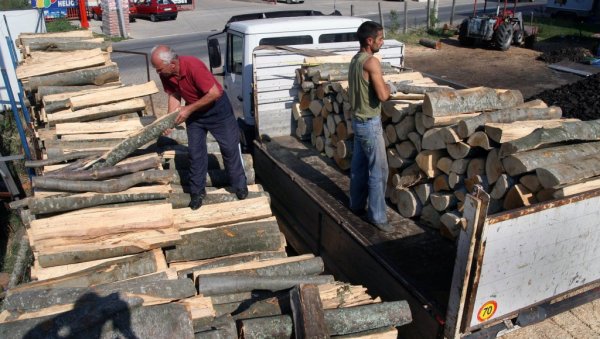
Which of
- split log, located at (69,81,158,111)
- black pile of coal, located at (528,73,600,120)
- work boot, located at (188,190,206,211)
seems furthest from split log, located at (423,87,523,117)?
black pile of coal, located at (528,73,600,120)

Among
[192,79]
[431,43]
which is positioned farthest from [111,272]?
[431,43]

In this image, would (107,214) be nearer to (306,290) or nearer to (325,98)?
(306,290)

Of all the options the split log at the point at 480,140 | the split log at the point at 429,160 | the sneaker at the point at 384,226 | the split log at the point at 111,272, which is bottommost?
the sneaker at the point at 384,226

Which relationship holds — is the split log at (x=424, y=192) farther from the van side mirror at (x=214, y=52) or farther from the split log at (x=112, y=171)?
the van side mirror at (x=214, y=52)

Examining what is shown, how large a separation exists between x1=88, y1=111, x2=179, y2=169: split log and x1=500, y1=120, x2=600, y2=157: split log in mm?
2924

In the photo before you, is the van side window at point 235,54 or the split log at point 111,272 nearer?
the split log at point 111,272

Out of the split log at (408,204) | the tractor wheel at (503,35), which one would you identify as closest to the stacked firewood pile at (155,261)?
the split log at (408,204)

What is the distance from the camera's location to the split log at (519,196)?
372 centimetres

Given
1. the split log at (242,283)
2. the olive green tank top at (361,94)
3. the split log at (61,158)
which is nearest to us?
the split log at (242,283)

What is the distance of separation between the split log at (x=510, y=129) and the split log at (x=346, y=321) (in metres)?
1.63

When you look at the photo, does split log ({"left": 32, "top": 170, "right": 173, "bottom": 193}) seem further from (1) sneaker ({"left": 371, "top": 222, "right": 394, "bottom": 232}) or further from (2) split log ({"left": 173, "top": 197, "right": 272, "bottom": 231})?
(1) sneaker ({"left": 371, "top": 222, "right": 394, "bottom": 232})

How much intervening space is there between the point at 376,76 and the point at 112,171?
248cm

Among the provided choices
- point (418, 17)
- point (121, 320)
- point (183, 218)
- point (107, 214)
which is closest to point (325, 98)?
point (183, 218)

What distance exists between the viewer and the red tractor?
19.0m
